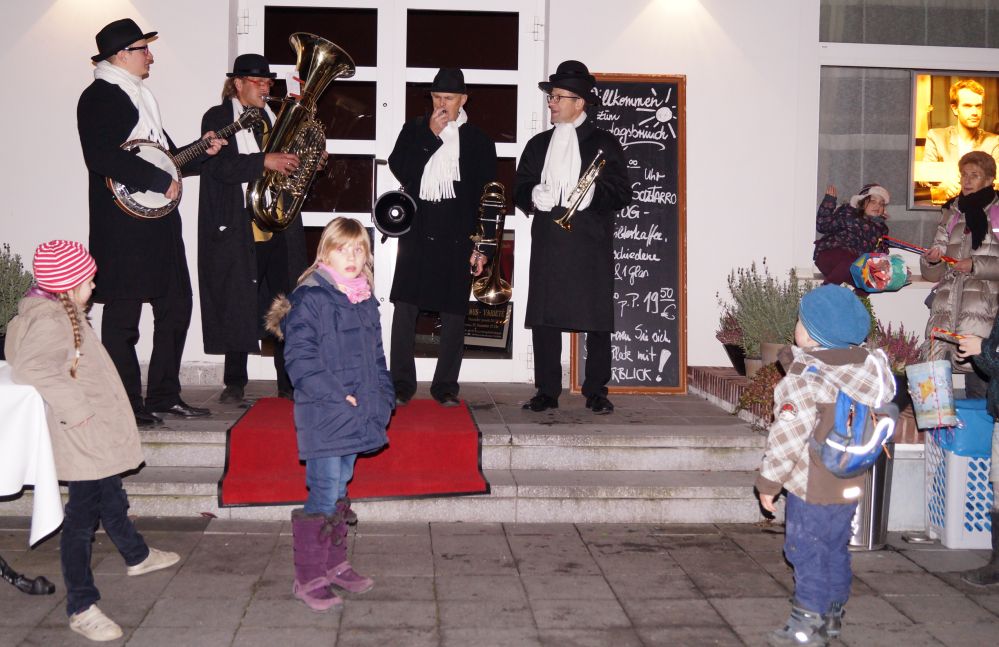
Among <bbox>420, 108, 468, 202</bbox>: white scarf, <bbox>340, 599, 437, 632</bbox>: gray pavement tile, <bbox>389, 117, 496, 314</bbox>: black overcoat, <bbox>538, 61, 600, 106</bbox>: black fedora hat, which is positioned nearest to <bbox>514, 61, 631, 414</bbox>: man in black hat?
<bbox>538, 61, 600, 106</bbox>: black fedora hat

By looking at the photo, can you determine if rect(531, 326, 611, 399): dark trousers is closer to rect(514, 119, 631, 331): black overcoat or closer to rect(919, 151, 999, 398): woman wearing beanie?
rect(514, 119, 631, 331): black overcoat

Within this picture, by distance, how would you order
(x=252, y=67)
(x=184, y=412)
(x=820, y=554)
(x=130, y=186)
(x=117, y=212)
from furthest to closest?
(x=252, y=67) → (x=184, y=412) → (x=117, y=212) → (x=130, y=186) → (x=820, y=554)

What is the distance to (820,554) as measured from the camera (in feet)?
13.7

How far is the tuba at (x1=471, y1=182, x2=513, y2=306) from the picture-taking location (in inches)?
273

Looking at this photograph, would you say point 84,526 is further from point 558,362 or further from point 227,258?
point 558,362

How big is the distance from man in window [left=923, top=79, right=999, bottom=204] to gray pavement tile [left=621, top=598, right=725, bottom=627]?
16.9 ft

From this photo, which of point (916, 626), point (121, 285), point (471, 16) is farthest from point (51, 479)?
point (471, 16)

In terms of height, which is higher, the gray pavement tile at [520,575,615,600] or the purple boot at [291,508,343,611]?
the purple boot at [291,508,343,611]

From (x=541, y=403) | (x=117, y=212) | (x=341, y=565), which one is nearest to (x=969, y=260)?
(x=541, y=403)

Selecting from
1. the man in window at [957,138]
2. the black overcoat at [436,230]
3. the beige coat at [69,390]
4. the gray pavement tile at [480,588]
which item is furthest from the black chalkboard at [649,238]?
the beige coat at [69,390]

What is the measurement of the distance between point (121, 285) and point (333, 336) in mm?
2142

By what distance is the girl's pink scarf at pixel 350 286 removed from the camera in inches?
179

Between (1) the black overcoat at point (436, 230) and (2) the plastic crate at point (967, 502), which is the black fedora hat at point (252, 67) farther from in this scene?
(2) the plastic crate at point (967, 502)

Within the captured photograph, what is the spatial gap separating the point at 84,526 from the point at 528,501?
2.48 m
